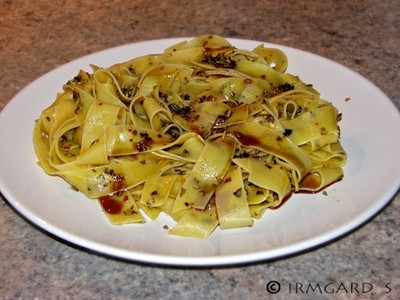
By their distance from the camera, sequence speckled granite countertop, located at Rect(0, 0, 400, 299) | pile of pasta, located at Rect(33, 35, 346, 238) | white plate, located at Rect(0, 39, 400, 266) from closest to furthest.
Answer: white plate, located at Rect(0, 39, 400, 266) < speckled granite countertop, located at Rect(0, 0, 400, 299) < pile of pasta, located at Rect(33, 35, 346, 238)

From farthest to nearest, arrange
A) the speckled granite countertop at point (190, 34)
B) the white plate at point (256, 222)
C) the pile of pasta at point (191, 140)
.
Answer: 1. the pile of pasta at point (191, 140)
2. the speckled granite countertop at point (190, 34)
3. the white plate at point (256, 222)

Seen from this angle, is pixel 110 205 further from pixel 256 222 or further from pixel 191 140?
pixel 256 222

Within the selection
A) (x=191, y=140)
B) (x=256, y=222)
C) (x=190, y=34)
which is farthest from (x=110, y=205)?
(x=190, y=34)

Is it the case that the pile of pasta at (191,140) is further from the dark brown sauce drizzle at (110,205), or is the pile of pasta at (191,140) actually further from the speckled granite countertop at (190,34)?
the speckled granite countertop at (190,34)

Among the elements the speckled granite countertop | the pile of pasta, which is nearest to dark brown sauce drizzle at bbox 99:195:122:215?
the pile of pasta

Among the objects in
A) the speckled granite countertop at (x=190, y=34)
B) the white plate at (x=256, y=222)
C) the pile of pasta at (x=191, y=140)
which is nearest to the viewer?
the white plate at (x=256, y=222)

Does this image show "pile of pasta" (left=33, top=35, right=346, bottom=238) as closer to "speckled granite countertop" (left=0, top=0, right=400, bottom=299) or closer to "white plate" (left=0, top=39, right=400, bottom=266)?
"white plate" (left=0, top=39, right=400, bottom=266)

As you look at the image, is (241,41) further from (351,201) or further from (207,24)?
(351,201)

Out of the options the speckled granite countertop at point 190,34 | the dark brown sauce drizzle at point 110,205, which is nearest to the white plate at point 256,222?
the dark brown sauce drizzle at point 110,205
